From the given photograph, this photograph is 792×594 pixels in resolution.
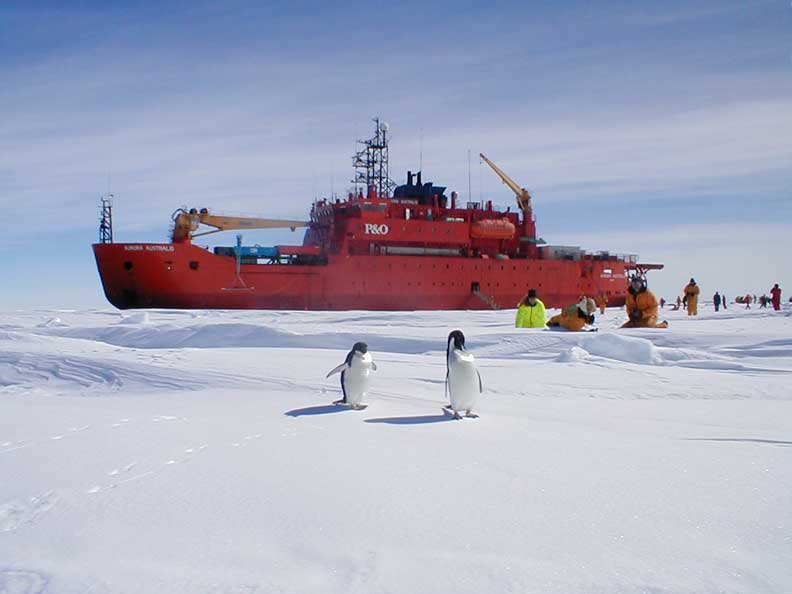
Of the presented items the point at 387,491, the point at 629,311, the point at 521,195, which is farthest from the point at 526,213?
the point at 387,491

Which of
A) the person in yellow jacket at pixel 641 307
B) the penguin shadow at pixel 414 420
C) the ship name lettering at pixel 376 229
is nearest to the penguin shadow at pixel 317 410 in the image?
the penguin shadow at pixel 414 420

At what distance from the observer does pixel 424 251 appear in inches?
1241

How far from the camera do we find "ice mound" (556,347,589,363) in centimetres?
931

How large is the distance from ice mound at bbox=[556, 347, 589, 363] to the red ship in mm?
20124

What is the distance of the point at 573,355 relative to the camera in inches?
371

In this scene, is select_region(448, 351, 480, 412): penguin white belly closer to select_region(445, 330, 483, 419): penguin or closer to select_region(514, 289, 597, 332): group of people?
select_region(445, 330, 483, 419): penguin

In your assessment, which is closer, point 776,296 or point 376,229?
point 776,296

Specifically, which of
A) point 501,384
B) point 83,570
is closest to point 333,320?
point 501,384

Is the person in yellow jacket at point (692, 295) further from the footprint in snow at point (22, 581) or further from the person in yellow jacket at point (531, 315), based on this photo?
the footprint in snow at point (22, 581)

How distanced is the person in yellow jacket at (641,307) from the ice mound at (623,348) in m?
4.13

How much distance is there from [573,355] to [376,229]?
21.7 meters

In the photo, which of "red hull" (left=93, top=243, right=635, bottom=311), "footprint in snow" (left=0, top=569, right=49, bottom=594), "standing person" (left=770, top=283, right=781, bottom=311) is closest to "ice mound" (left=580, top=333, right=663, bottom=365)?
"footprint in snow" (left=0, top=569, right=49, bottom=594)

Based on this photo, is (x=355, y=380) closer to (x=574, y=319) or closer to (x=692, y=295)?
(x=574, y=319)

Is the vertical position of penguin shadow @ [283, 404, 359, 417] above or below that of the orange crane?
below
